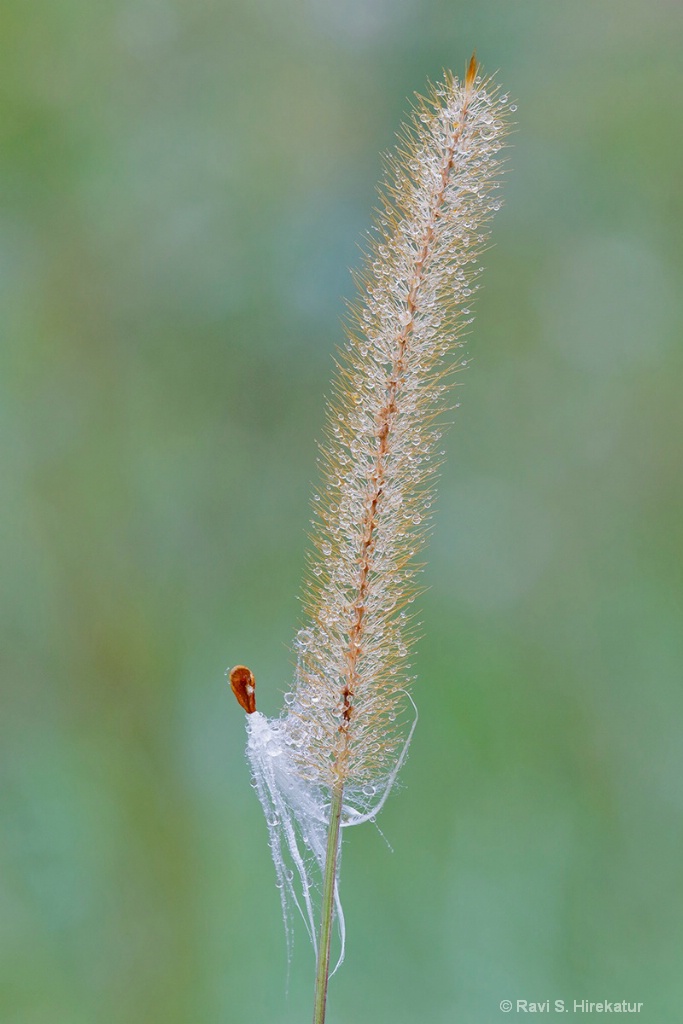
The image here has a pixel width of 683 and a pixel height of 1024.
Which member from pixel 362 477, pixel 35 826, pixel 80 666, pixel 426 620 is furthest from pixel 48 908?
pixel 362 477

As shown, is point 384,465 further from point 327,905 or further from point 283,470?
point 283,470

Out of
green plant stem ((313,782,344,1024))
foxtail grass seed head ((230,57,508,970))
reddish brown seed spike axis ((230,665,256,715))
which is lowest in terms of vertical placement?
green plant stem ((313,782,344,1024))

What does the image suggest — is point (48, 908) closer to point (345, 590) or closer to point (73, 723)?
point (73, 723)

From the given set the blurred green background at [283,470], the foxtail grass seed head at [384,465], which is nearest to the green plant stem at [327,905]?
the foxtail grass seed head at [384,465]

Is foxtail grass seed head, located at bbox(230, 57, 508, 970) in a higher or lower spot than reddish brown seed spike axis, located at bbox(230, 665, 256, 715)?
higher

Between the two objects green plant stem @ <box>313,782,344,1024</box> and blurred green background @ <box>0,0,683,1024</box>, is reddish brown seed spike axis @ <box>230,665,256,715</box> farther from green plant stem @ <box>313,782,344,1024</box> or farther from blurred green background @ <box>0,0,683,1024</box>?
blurred green background @ <box>0,0,683,1024</box>

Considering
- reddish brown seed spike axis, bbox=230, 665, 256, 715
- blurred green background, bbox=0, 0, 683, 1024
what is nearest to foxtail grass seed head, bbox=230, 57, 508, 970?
reddish brown seed spike axis, bbox=230, 665, 256, 715

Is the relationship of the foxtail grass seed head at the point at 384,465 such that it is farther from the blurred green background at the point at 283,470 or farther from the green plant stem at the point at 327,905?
the blurred green background at the point at 283,470

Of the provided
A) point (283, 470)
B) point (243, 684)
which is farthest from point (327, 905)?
point (283, 470)
